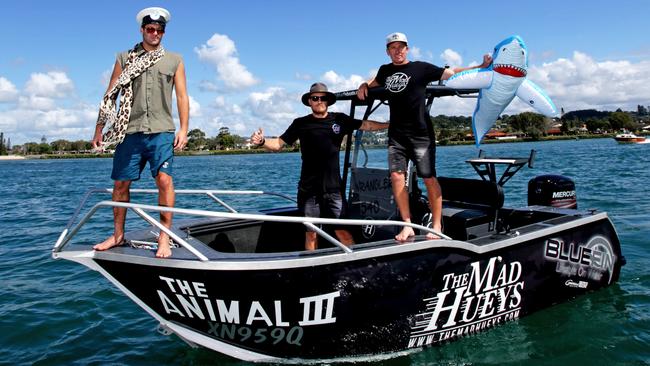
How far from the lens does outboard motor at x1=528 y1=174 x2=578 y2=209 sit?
6469 millimetres

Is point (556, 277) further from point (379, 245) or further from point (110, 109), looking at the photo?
point (110, 109)

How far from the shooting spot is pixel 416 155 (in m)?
4.66

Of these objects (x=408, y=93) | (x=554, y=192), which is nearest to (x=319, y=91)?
(x=408, y=93)

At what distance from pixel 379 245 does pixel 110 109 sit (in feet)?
7.79

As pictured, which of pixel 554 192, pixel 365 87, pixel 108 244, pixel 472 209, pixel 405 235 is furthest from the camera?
pixel 554 192

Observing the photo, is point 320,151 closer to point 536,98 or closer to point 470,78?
point 470,78

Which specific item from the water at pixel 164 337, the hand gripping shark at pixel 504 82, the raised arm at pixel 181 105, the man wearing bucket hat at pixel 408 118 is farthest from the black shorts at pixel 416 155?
the raised arm at pixel 181 105

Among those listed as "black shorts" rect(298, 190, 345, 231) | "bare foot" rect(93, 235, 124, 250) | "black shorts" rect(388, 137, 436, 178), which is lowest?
"bare foot" rect(93, 235, 124, 250)

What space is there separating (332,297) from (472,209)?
A: 7.67ft

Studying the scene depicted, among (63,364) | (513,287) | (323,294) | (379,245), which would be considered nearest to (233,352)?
(323,294)

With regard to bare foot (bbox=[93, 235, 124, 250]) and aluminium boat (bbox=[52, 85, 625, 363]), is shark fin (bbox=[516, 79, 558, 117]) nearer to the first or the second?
aluminium boat (bbox=[52, 85, 625, 363])

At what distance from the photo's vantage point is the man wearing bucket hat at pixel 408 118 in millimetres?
4531

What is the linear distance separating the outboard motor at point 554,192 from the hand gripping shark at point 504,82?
79.7 inches

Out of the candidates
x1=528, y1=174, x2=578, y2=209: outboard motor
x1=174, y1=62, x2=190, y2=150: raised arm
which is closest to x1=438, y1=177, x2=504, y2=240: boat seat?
x1=528, y1=174, x2=578, y2=209: outboard motor
